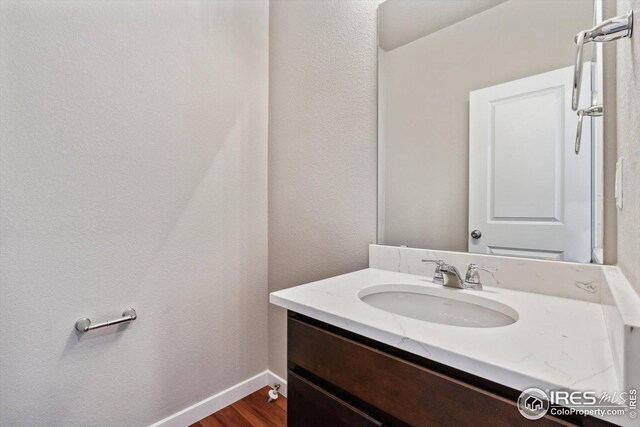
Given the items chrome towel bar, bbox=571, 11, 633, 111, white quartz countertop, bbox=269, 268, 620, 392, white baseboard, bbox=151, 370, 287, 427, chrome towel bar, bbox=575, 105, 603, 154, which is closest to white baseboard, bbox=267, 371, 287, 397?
→ white baseboard, bbox=151, 370, 287, 427

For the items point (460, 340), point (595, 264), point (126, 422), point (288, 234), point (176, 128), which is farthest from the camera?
point (288, 234)

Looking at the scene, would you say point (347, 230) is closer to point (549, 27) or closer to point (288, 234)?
point (288, 234)

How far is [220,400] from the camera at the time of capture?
5.05 ft

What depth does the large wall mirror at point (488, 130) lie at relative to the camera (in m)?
0.94

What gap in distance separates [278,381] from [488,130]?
166 centimetres

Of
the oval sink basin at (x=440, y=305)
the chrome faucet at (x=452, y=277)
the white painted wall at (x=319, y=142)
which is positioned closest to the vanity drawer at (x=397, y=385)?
the oval sink basin at (x=440, y=305)

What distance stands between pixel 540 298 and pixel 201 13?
1.86 meters

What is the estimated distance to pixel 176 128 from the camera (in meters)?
1.38

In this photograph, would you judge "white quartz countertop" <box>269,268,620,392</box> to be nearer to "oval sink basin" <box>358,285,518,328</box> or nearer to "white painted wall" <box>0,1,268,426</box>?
"oval sink basin" <box>358,285,518,328</box>

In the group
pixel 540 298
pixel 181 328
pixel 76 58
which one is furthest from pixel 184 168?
pixel 540 298

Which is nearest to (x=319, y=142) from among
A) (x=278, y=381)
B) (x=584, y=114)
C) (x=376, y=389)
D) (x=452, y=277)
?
(x=452, y=277)

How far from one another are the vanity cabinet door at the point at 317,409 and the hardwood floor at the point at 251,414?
0.63 metres

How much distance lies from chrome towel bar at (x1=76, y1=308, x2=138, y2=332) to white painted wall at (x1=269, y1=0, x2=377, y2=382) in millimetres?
725

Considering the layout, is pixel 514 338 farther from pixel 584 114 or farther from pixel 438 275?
pixel 584 114
